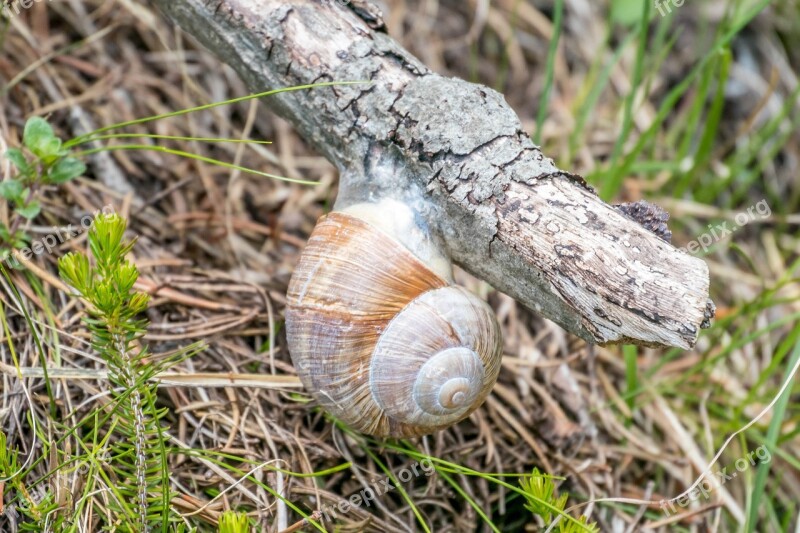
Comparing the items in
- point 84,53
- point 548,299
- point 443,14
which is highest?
point 443,14

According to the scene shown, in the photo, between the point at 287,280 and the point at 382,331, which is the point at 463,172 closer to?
the point at 382,331

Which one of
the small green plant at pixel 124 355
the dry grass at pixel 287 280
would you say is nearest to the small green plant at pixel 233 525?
the small green plant at pixel 124 355

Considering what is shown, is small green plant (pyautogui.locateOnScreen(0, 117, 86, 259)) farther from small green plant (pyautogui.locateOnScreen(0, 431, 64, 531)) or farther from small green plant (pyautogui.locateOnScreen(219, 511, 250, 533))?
small green plant (pyautogui.locateOnScreen(219, 511, 250, 533))

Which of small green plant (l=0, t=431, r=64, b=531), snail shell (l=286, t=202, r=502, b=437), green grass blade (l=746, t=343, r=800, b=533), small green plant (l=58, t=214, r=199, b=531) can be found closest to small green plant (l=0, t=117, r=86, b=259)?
small green plant (l=58, t=214, r=199, b=531)

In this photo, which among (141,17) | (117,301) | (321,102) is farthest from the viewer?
(141,17)

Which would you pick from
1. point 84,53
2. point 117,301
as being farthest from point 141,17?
point 117,301

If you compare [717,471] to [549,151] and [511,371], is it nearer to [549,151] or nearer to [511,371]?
[511,371]
